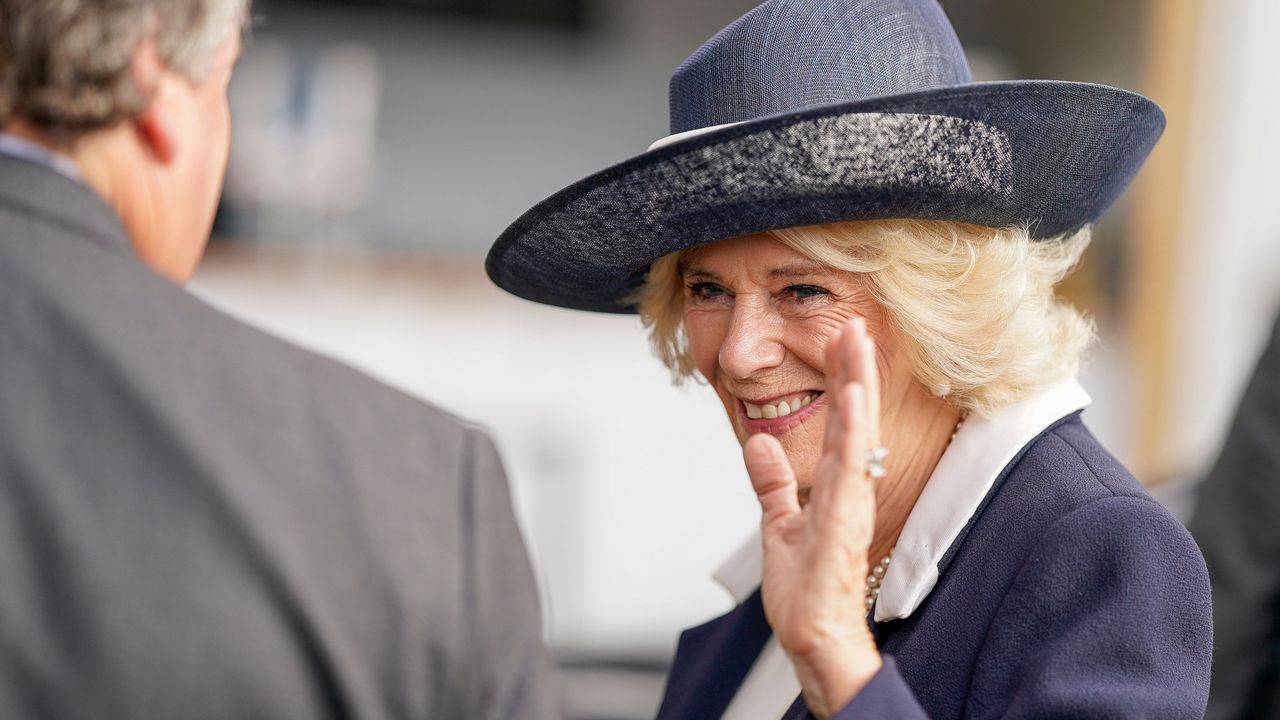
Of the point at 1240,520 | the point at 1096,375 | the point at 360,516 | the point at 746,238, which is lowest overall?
the point at 1096,375

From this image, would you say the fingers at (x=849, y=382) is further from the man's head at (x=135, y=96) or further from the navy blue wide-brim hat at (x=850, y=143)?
the man's head at (x=135, y=96)

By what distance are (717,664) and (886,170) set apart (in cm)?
101

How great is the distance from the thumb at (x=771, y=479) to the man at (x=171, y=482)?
519mm

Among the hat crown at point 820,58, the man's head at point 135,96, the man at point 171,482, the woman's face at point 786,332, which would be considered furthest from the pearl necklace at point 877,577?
the man's head at point 135,96

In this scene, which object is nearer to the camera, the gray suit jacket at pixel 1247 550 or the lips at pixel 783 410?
the lips at pixel 783 410

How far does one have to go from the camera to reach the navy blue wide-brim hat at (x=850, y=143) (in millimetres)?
1849

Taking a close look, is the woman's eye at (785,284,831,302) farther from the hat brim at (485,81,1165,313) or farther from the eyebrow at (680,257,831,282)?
the hat brim at (485,81,1165,313)

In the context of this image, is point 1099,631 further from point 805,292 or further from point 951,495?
point 805,292

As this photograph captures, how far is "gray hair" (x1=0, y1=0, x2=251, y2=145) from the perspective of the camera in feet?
3.92

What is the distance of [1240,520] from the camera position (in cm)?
301

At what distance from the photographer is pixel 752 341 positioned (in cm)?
212

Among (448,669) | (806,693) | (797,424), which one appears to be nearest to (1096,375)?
(797,424)

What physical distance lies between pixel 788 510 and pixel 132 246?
2.86 feet

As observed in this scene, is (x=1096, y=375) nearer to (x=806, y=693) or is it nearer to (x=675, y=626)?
(x=675, y=626)
